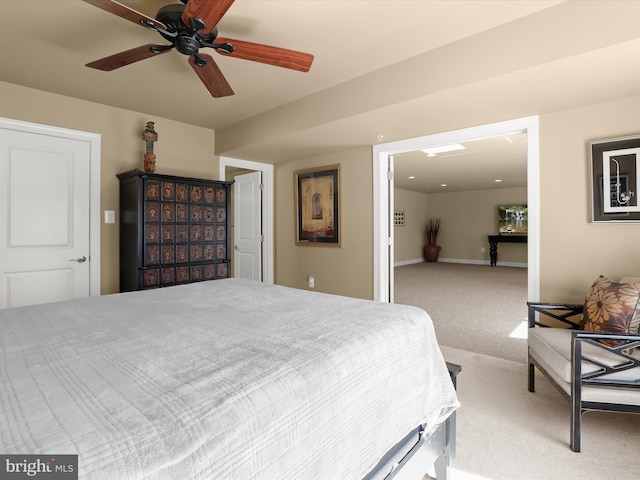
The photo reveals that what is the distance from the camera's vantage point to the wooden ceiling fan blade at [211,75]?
207 cm

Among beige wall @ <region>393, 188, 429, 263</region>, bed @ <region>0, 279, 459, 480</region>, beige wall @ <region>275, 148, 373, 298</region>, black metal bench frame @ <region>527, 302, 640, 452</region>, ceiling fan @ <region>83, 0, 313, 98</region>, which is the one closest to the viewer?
bed @ <region>0, 279, 459, 480</region>

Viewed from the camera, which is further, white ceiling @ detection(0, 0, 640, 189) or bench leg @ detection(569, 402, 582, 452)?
white ceiling @ detection(0, 0, 640, 189)

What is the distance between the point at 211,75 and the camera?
222 cm

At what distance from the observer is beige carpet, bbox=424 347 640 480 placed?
1.69m

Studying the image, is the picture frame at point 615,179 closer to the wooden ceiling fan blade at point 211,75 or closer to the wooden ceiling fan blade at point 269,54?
the wooden ceiling fan blade at point 269,54

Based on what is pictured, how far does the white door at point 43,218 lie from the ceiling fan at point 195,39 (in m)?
1.68

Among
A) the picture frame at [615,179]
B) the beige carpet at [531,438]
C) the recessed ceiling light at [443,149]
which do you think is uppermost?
the recessed ceiling light at [443,149]

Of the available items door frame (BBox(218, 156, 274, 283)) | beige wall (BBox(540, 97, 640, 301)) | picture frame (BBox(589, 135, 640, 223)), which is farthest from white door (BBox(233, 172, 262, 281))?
picture frame (BBox(589, 135, 640, 223))

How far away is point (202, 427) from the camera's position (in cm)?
69

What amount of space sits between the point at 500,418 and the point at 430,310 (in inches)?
111

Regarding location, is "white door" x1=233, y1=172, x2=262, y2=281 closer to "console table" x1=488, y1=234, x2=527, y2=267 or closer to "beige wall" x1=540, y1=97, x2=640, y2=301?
"beige wall" x1=540, y1=97, x2=640, y2=301

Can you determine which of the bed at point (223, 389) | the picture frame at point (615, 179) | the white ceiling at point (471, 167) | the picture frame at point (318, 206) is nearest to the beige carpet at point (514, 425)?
the bed at point (223, 389)

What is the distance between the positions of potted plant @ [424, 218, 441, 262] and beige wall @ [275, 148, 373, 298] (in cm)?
747

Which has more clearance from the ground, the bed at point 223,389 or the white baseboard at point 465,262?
the bed at point 223,389
